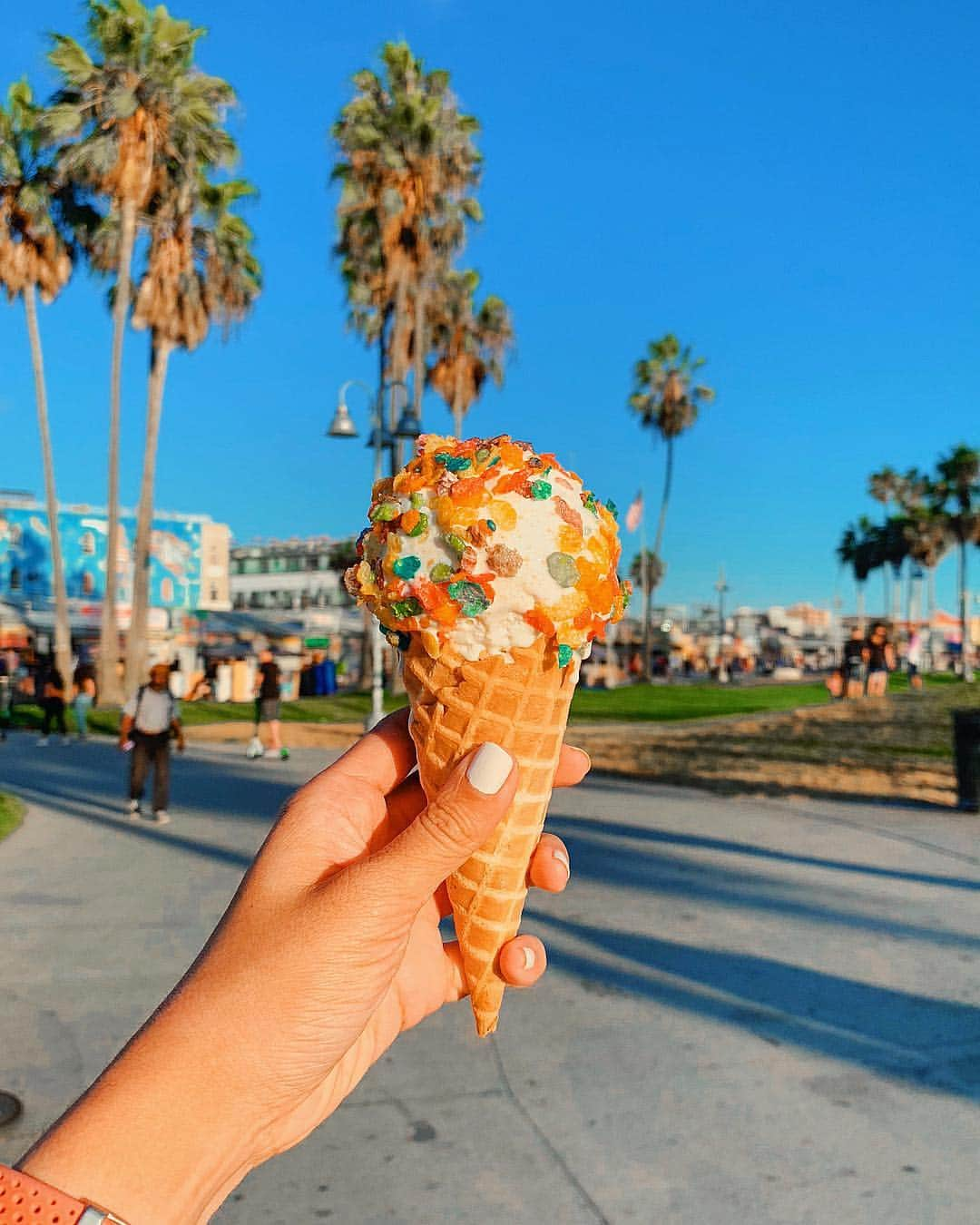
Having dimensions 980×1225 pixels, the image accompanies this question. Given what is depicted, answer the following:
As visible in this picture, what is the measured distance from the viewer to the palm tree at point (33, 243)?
26.0 meters

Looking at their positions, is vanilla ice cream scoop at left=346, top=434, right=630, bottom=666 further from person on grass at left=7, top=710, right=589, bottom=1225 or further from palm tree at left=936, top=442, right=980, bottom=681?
palm tree at left=936, top=442, right=980, bottom=681

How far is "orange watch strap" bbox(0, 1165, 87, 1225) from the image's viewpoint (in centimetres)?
127

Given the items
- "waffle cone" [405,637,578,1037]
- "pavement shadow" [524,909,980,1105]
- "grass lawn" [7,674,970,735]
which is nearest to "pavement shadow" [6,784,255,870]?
"pavement shadow" [524,909,980,1105]

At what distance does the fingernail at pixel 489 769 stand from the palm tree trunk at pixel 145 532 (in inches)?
962

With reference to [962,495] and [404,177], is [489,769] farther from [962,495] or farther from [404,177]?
[962,495]

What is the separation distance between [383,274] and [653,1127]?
1101 inches

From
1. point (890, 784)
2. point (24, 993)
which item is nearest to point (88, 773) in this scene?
point (24, 993)

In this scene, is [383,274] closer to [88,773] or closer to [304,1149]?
[88,773]

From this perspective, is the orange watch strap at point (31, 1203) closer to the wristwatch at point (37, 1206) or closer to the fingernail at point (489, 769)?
the wristwatch at point (37, 1206)

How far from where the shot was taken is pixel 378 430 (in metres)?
18.0

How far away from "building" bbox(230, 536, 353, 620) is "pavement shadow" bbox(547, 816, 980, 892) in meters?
82.5

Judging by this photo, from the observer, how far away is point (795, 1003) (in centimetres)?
527

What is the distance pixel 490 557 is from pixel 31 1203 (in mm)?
1635

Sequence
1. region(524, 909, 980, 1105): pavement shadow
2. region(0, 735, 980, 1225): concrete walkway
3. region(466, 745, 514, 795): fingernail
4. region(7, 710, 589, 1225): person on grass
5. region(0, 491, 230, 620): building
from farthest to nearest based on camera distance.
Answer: region(0, 491, 230, 620): building → region(524, 909, 980, 1105): pavement shadow → region(0, 735, 980, 1225): concrete walkway → region(466, 745, 514, 795): fingernail → region(7, 710, 589, 1225): person on grass
